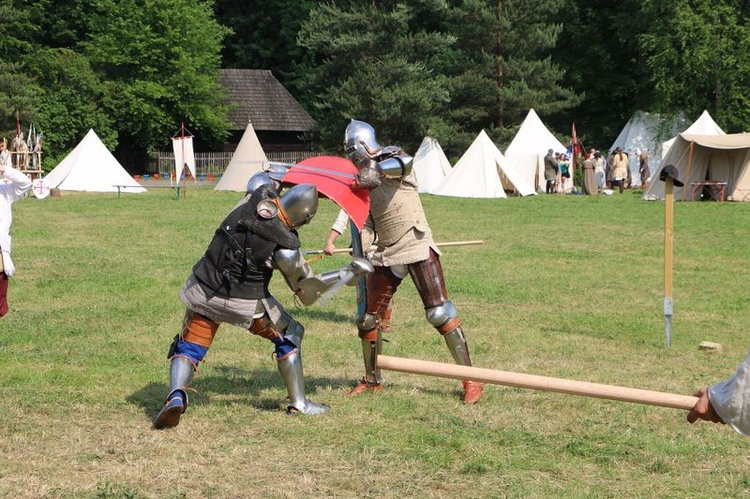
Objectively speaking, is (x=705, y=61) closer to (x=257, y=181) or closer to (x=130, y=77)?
(x=130, y=77)

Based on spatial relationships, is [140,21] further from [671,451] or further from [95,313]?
[671,451]

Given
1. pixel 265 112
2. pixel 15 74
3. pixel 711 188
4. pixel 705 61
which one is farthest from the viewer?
pixel 265 112

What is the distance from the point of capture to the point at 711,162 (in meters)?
26.3

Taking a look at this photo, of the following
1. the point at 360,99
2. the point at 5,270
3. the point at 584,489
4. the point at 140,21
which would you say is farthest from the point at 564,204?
the point at 140,21

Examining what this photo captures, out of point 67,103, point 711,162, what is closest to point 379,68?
point 67,103

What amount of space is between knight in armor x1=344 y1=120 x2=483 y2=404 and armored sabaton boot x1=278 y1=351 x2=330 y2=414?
0.63 meters

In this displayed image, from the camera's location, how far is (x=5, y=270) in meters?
7.52

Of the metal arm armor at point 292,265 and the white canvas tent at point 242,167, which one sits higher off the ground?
the metal arm armor at point 292,265

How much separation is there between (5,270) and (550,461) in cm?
457

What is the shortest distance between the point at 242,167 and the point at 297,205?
2764 cm

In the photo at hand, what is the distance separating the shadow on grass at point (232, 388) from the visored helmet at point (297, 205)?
51.3 inches

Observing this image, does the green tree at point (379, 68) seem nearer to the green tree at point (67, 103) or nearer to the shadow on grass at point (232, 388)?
Answer: the green tree at point (67, 103)

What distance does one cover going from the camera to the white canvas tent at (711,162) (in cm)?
2491

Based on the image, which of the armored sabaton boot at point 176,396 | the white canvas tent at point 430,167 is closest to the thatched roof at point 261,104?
the white canvas tent at point 430,167
